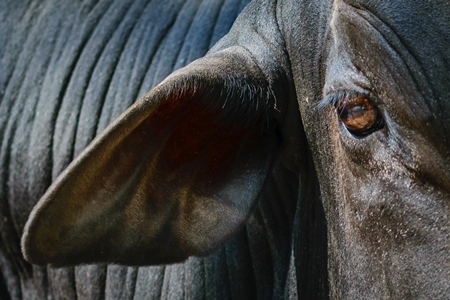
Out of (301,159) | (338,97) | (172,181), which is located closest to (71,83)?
(172,181)

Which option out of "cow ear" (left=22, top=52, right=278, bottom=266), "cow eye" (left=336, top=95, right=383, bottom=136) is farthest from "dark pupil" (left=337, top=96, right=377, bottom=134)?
"cow ear" (left=22, top=52, right=278, bottom=266)

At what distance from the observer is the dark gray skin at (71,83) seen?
3.93 meters

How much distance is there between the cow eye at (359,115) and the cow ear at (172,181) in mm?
371

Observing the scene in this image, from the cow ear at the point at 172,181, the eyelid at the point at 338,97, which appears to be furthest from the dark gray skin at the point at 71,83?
the eyelid at the point at 338,97

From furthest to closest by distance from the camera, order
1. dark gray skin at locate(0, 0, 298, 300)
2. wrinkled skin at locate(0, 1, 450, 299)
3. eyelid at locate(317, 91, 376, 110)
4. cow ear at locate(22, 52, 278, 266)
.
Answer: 1. dark gray skin at locate(0, 0, 298, 300)
2. cow ear at locate(22, 52, 278, 266)
3. eyelid at locate(317, 91, 376, 110)
4. wrinkled skin at locate(0, 1, 450, 299)

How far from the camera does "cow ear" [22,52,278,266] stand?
9.08ft

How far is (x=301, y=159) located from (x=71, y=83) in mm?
1505

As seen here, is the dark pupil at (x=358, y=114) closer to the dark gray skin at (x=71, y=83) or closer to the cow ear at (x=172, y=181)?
the cow ear at (x=172, y=181)

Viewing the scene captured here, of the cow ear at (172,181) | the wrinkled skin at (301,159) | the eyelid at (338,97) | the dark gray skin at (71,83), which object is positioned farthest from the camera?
the dark gray skin at (71,83)

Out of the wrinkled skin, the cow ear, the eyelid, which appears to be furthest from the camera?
the cow ear

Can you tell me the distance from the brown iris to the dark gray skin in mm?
1261

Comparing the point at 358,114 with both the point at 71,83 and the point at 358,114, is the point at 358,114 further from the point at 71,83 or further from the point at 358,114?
the point at 71,83

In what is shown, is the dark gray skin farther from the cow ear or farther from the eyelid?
the eyelid

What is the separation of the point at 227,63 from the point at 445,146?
2.67 feet
